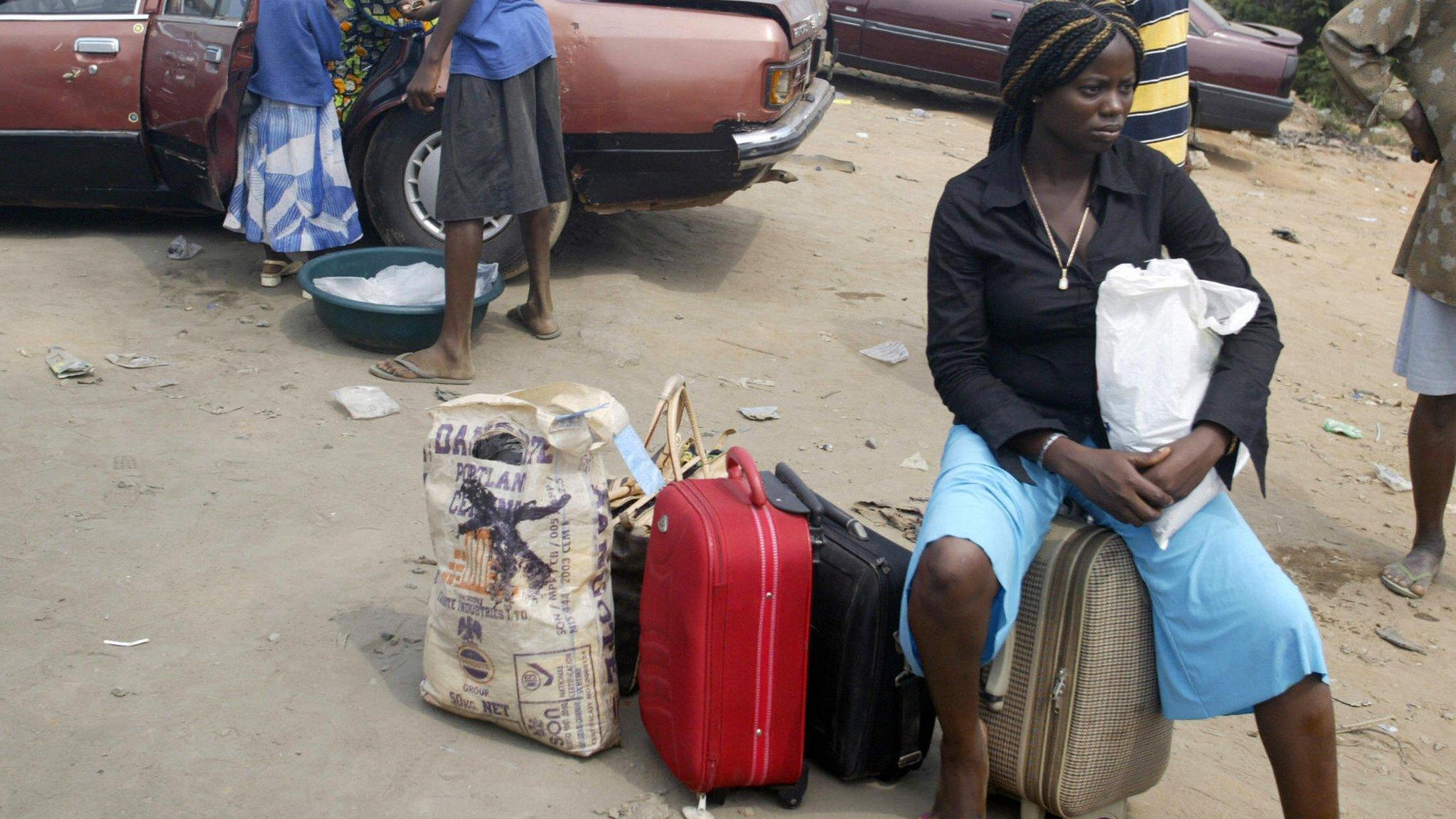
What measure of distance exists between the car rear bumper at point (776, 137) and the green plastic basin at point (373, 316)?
1271mm

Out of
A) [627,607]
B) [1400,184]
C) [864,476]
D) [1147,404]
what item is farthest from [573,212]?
[1400,184]

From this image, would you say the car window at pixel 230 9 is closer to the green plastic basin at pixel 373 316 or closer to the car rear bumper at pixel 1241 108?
the green plastic basin at pixel 373 316

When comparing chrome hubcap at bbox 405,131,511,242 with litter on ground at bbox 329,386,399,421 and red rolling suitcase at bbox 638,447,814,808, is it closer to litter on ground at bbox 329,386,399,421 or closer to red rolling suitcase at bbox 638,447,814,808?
litter on ground at bbox 329,386,399,421

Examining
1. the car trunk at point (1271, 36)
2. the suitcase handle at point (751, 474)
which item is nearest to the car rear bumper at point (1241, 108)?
the car trunk at point (1271, 36)

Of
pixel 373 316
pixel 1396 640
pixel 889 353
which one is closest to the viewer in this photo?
pixel 1396 640

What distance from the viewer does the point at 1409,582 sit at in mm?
3834

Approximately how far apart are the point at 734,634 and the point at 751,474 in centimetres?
32

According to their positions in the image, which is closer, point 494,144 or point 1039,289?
point 1039,289

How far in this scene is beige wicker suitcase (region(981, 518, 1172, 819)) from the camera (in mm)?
2406

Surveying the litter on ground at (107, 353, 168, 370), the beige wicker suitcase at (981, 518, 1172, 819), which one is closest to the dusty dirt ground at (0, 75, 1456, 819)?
the litter on ground at (107, 353, 168, 370)

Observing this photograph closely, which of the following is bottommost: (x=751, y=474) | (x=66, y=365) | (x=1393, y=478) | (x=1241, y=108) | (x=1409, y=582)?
(x=1393, y=478)

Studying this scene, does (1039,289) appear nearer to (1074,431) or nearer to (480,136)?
(1074,431)

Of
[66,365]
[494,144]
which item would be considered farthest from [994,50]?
[66,365]

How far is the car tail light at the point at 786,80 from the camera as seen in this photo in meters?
5.42
